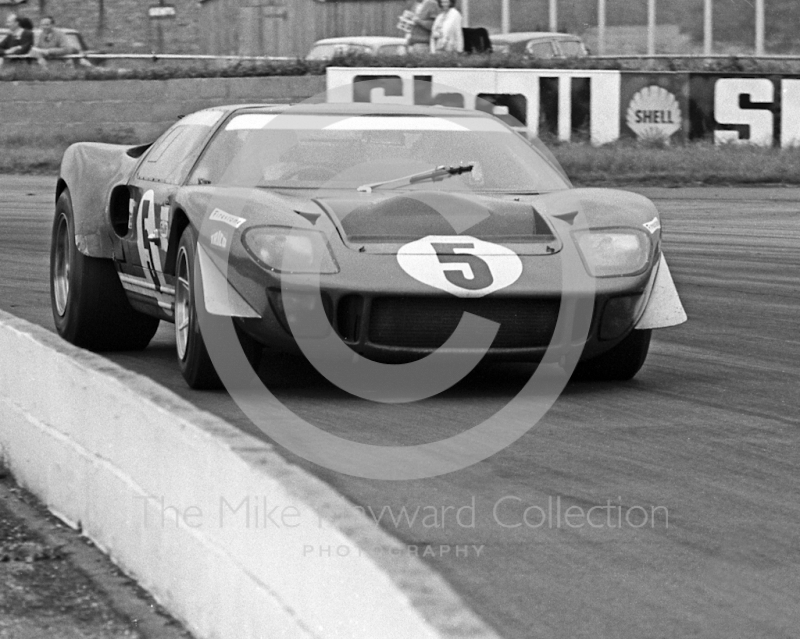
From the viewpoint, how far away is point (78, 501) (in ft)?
14.2

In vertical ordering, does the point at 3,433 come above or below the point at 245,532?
below

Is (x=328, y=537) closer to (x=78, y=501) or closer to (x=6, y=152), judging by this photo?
→ (x=78, y=501)

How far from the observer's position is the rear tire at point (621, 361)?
5.82m

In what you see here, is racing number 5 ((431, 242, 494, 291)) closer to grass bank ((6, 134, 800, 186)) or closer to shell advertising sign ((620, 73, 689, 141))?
grass bank ((6, 134, 800, 186))

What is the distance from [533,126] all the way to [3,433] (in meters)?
13.6

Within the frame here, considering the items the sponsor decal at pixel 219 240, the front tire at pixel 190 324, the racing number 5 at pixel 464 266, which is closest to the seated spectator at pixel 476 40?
the front tire at pixel 190 324

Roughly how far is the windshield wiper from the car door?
0.77m

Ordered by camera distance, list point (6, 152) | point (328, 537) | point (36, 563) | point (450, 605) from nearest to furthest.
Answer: point (450, 605) < point (328, 537) < point (36, 563) < point (6, 152)

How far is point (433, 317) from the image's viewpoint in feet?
17.2

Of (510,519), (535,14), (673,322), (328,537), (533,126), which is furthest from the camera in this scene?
(535,14)

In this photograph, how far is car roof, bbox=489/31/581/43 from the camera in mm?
23406

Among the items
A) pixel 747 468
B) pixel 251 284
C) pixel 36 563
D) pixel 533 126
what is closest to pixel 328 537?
pixel 36 563

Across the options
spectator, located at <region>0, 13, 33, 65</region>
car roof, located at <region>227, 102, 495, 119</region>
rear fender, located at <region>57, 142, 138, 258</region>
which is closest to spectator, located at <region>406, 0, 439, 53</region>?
spectator, located at <region>0, 13, 33, 65</region>

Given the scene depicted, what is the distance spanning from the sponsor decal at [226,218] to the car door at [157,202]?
428 millimetres
